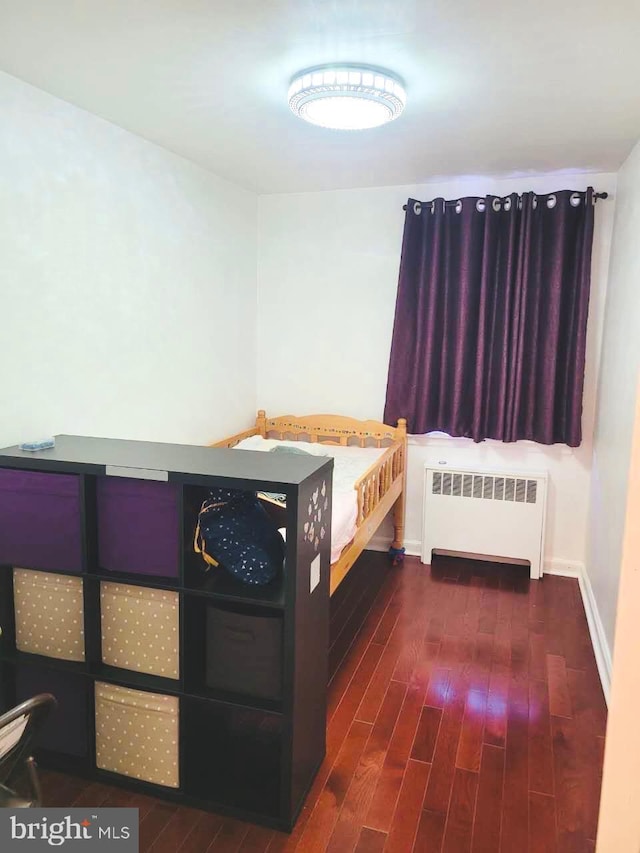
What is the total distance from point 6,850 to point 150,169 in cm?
278

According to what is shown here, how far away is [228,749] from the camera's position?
6.91ft

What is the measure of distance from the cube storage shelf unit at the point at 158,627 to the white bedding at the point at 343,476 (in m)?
0.61

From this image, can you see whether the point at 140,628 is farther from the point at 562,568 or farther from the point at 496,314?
the point at 562,568

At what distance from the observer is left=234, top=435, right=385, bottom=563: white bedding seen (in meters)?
2.70

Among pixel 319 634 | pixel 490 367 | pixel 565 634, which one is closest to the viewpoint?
pixel 319 634

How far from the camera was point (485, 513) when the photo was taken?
13.1 ft

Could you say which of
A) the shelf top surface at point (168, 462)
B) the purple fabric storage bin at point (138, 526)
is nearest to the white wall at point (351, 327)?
the shelf top surface at point (168, 462)

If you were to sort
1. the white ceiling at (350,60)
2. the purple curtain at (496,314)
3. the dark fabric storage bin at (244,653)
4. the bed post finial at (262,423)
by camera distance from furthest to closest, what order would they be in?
1. the bed post finial at (262,423)
2. the purple curtain at (496,314)
3. the dark fabric storage bin at (244,653)
4. the white ceiling at (350,60)

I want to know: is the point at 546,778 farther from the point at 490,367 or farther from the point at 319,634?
the point at 490,367

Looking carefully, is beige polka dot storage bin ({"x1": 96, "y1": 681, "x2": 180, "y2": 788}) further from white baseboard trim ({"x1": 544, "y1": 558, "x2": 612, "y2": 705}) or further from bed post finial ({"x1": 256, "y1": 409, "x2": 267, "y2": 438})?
bed post finial ({"x1": 256, "y1": 409, "x2": 267, "y2": 438})

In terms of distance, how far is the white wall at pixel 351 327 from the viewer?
3.96 meters

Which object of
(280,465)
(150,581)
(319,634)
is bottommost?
(319,634)

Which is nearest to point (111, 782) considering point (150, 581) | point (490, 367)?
point (150, 581)

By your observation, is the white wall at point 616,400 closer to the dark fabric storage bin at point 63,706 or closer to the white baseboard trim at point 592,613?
the white baseboard trim at point 592,613
